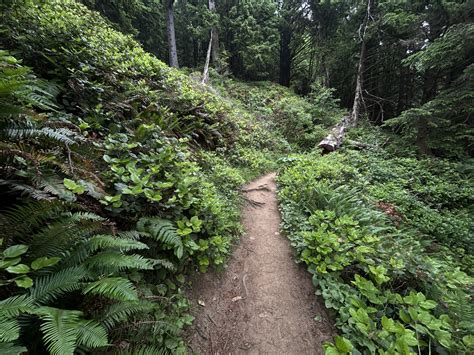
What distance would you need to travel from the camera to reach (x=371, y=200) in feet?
18.4

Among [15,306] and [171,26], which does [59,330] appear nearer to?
[15,306]

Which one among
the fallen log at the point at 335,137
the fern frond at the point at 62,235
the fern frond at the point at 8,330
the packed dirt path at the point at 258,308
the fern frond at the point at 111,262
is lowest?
the packed dirt path at the point at 258,308

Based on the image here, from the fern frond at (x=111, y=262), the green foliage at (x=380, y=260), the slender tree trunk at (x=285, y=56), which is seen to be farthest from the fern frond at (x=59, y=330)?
the slender tree trunk at (x=285, y=56)

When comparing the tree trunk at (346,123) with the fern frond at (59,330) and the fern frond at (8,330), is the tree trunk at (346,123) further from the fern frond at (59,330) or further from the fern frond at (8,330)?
the fern frond at (8,330)

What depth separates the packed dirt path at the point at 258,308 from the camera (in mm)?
2562

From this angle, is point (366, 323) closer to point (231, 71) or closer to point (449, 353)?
point (449, 353)

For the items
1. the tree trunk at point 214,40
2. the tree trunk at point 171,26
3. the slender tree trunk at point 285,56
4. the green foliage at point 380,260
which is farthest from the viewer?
the slender tree trunk at point 285,56

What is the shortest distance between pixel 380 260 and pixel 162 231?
297cm

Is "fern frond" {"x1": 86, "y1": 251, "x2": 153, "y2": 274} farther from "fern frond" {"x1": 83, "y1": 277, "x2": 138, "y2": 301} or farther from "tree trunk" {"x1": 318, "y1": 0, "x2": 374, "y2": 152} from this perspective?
"tree trunk" {"x1": 318, "y1": 0, "x2": 374, "y2": 152}

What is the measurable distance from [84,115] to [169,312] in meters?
3.50

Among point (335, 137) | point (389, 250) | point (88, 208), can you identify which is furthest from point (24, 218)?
point (335, 137)

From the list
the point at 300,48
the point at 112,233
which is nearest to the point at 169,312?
the point at 112,233

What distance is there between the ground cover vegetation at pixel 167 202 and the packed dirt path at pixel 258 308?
225 millimetres

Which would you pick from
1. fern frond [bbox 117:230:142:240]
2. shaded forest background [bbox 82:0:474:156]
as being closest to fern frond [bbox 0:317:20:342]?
fern frond [bbox 117:230:142:240]
